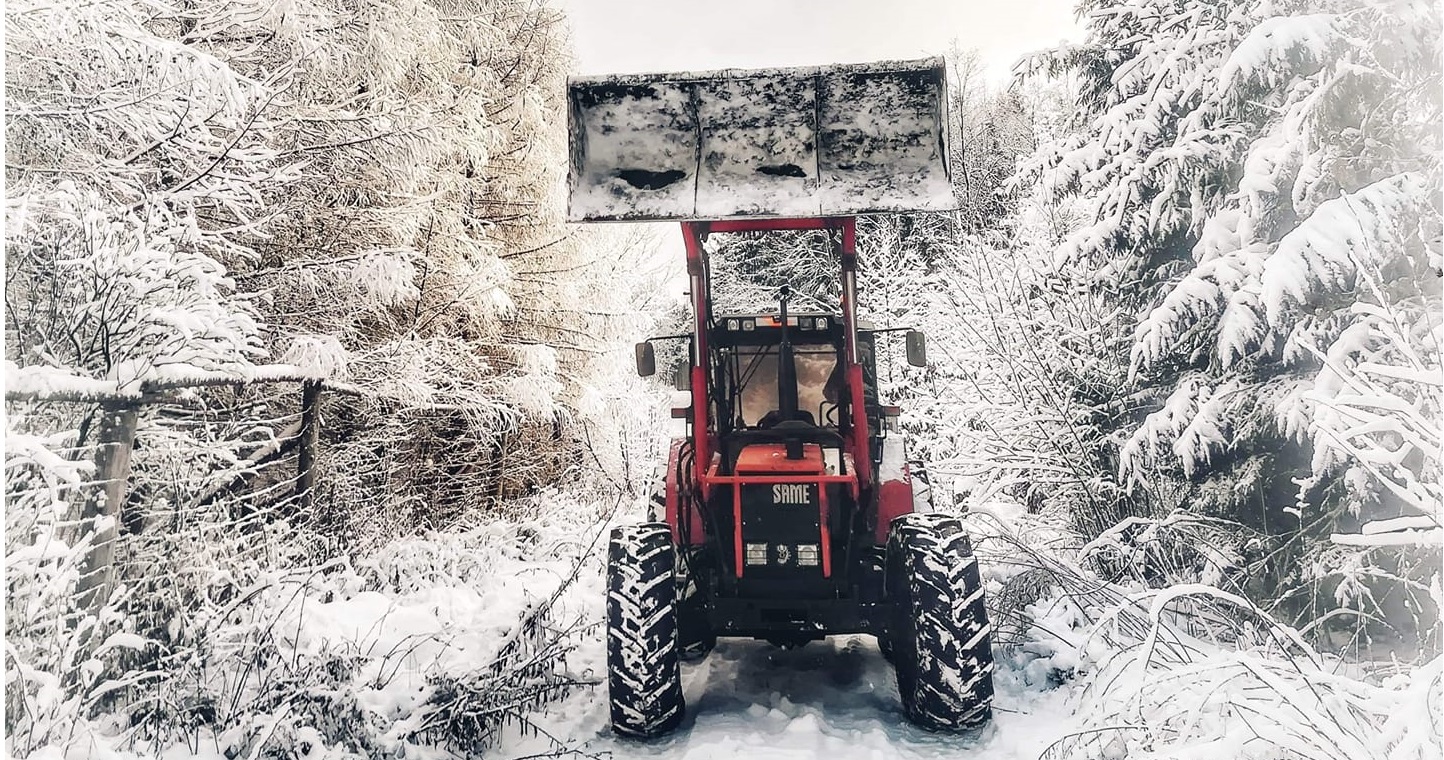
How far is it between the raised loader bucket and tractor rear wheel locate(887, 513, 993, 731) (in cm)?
176

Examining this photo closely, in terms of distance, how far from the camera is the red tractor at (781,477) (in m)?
3.99

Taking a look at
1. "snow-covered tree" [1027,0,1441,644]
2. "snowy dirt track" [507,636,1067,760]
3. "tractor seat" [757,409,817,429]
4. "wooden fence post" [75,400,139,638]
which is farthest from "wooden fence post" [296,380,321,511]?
"snow-covered tree" [1027,0,1441,644]

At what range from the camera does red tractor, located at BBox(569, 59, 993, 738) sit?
3.99 metres

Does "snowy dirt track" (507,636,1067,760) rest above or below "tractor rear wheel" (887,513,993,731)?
below

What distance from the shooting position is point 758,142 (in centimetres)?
434

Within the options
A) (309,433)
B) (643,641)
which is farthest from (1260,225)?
(309,433)

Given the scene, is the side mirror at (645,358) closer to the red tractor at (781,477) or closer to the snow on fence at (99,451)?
the red tractor at (781,477)

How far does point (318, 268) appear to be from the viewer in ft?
21.3

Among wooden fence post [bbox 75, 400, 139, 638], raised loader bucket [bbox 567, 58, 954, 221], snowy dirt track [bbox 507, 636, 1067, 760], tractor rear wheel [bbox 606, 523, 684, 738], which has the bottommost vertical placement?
snowy dirt track [bbox 507, 636, 1067, 760]

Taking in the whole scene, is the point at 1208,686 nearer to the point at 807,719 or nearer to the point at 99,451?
the point at 807,719

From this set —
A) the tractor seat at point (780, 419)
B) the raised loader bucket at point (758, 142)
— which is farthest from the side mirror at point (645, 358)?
the raised loader bucket at point (758, 142)

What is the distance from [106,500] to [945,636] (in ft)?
13.2

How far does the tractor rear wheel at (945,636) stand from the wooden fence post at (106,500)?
12.2ft

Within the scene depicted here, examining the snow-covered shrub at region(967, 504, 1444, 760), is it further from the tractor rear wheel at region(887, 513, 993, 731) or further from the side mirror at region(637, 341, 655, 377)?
the side mirror at region(637, 341, 655, 377)
